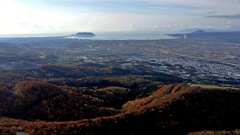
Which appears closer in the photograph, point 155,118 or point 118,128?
point 118,128

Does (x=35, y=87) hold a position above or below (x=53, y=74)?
above

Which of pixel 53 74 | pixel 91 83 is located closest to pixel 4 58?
pixel 53 74

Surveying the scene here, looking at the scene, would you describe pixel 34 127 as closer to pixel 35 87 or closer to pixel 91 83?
pixel 35 87

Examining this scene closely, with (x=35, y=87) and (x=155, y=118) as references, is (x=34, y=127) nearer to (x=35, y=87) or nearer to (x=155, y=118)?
(x=155, y=118)

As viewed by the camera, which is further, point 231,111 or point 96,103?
point 96,103

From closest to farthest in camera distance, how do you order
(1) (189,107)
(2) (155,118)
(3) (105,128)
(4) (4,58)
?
(3) (105,128) → (2) (155,118) → (1) (189,107) → (4) (4,58)

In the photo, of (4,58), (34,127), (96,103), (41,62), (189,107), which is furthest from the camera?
(41,62)

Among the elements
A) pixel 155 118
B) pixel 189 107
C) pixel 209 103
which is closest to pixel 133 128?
pixel 155 118

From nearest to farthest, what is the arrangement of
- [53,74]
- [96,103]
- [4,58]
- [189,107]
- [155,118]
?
[155,118] < [189,107] < [96,103] < [53,74] < [4,58]

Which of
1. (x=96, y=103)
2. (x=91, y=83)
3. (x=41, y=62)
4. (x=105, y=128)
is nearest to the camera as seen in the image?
(x=105, y=128)
